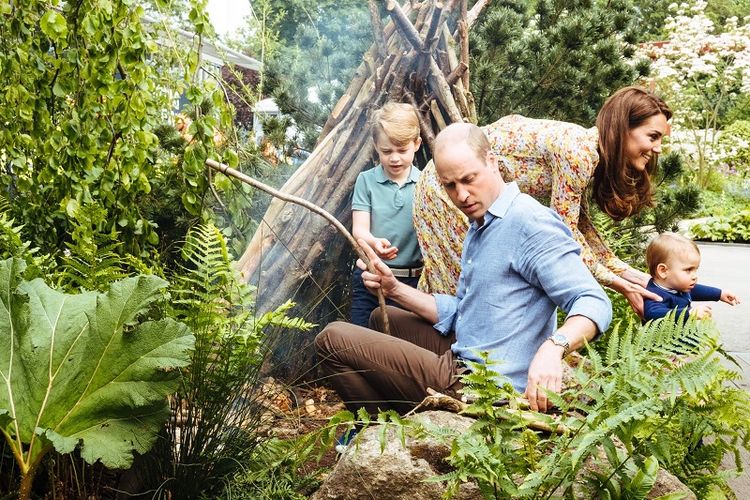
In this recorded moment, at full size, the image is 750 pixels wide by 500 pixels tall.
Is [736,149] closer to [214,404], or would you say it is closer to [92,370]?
[214,404]

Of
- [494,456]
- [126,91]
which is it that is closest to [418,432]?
[494,456]

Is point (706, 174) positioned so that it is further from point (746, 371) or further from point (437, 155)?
point (437, 155)

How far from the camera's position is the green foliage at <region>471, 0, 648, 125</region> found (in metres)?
5.70

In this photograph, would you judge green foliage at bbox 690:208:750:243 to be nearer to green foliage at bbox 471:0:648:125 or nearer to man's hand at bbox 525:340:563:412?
green foliage at bbox 471:0:648:125

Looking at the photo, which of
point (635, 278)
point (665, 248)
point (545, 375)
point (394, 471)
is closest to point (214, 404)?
point (394, 471)

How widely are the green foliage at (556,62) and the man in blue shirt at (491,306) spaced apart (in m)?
3.07

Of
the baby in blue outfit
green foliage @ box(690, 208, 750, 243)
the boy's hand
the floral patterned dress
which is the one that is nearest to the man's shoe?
the boy's hand

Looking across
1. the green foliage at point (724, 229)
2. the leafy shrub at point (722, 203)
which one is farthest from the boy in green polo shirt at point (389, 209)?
the leafy shrub at point (722, 203)

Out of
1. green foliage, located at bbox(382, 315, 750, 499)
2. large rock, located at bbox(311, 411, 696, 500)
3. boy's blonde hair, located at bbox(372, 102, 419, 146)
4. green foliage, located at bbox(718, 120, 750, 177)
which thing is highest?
boy's blonde hair, located at bbox(372, 102, 419, 146)

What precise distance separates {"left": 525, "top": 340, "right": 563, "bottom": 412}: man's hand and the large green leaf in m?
0.98

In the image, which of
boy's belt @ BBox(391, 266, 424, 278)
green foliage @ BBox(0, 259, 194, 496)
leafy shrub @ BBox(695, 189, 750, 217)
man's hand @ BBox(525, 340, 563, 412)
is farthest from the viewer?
leafy shrub @ BBox(695, 189, 750, 217)

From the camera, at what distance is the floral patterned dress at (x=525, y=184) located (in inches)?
136

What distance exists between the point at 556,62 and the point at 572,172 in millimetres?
2650

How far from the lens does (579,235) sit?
3.59m
